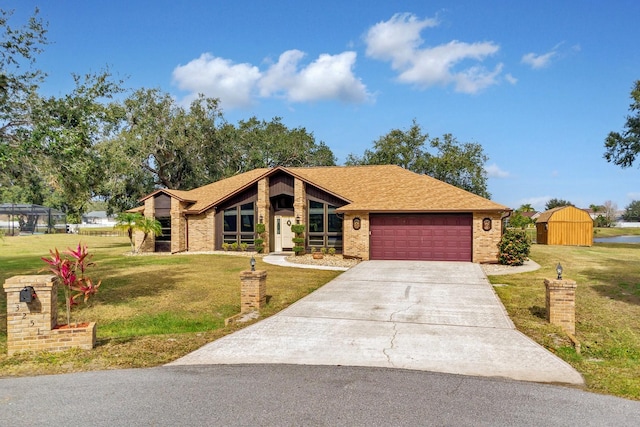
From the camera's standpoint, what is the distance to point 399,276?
54.4 feet

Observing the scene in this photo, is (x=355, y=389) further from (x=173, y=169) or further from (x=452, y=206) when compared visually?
(x=173, y=169)

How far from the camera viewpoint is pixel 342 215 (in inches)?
968

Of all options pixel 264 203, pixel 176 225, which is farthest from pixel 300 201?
pixel 176 225

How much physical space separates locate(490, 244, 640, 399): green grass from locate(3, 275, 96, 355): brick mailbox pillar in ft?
28.3

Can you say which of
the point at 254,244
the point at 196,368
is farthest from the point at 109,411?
the point at 254,244

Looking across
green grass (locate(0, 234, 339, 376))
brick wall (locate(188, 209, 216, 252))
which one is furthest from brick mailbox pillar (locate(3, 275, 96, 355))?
brick wall (locate(188, 209, 216, 252))

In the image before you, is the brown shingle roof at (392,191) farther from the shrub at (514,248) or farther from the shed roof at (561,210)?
the shed roof at (561,210)

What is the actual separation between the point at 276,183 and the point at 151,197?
8842mm

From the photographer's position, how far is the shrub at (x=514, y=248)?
20.2 m

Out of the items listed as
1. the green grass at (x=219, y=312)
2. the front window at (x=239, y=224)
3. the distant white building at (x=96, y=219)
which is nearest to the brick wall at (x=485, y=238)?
the green grass at (x=219, y=312)

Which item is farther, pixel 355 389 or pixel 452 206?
pixel 452 206

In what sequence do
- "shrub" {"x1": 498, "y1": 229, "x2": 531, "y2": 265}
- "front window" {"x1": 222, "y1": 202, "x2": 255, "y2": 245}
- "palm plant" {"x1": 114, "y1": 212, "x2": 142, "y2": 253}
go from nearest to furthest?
1. "shrub" {"x1": 498, "y1": 229, "x2": 531, "y2": 265}
2. "front window" {"x1": 222, "y1": 202, "x2": 255, "y2": 245}
3. "palm plant" {"x1": 114, "y1": 212, "x2": 142, "y2": 253}

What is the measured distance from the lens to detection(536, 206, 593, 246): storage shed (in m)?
33.2

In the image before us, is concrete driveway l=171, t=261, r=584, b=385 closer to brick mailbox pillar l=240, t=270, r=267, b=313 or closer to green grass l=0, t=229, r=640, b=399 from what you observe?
green grass l=0, t=229, r=640, b=399
